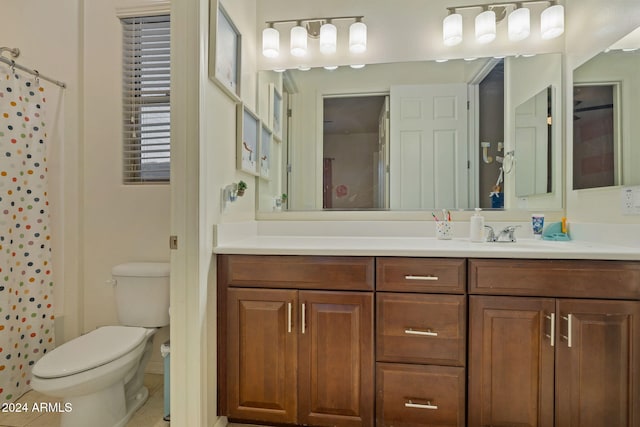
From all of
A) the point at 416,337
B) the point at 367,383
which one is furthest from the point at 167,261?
the point at 416,337

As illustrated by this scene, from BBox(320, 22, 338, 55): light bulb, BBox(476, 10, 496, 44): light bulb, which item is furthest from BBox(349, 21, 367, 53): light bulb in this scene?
BBox(476, 10, 496, 44): light bulb

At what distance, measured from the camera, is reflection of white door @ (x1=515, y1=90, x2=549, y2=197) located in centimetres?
175

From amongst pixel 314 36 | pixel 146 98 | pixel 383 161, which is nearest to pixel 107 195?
pixel 146 98

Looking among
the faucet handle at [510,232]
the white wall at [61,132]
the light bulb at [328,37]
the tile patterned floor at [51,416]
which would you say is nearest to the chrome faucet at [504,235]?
the faucet handle at [510,232]

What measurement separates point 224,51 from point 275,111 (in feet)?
1.91

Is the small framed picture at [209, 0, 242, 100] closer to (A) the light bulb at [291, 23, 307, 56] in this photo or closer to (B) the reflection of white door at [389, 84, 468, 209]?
(A) the light bulb at [291, 23, 307, 56]

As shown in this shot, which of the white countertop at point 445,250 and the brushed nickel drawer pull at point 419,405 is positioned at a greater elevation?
the white countertop at point 445,250

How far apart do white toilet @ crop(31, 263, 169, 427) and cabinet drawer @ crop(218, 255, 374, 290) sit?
0.64 metres

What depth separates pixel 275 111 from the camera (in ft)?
6.44

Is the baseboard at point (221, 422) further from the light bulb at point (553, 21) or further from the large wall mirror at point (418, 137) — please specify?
the light bulb at point (553, 21)

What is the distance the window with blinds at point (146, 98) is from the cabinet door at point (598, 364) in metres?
2.29

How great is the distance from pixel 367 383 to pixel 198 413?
0.73 metres

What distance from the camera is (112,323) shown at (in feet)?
6.37

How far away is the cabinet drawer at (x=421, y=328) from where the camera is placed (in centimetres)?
Answer: 121
